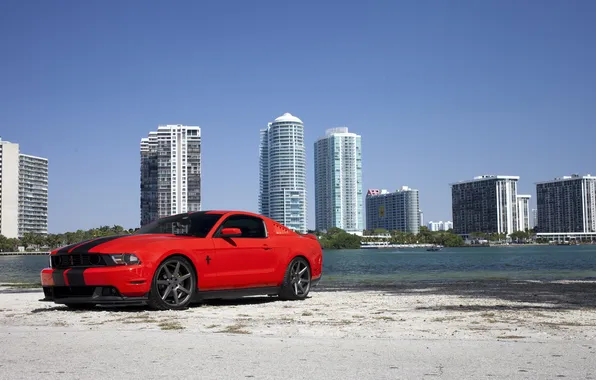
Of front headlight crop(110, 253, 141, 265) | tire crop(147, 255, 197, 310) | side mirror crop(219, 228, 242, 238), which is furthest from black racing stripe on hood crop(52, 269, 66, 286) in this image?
side mirror crop(219, 228, 242, 238)

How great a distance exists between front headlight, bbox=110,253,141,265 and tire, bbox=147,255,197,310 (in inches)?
14.8

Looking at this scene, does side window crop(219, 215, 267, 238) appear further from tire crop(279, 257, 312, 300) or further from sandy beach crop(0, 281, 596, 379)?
sandy beach crop(0, 281, 596, 379)

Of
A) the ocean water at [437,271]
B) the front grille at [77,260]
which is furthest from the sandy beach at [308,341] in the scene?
the ocean water at [437,271]

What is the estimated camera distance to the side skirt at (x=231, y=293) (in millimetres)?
11477

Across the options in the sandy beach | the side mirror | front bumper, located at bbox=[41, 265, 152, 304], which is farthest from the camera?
the side mirror

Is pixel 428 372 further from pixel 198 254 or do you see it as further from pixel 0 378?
pixel 198 254

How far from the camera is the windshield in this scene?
39.3 feet

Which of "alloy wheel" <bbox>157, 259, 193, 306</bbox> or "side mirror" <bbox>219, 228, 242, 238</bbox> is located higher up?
"side mirror" <bbox>219, 228, 242, 238</bbox>

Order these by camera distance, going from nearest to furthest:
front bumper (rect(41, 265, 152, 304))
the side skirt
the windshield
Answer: front bumper (rect(41, 265, 152, 304)) < the side skirt < the windshield

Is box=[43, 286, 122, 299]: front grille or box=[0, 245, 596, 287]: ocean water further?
box=[0, 245, 596, 287]: ocean water

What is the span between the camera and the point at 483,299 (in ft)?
43.1

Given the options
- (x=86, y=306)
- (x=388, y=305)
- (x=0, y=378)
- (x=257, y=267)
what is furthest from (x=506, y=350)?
(x=86, y=306)

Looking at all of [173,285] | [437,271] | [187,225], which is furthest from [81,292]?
[437,271]

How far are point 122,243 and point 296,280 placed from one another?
11.8 ft
